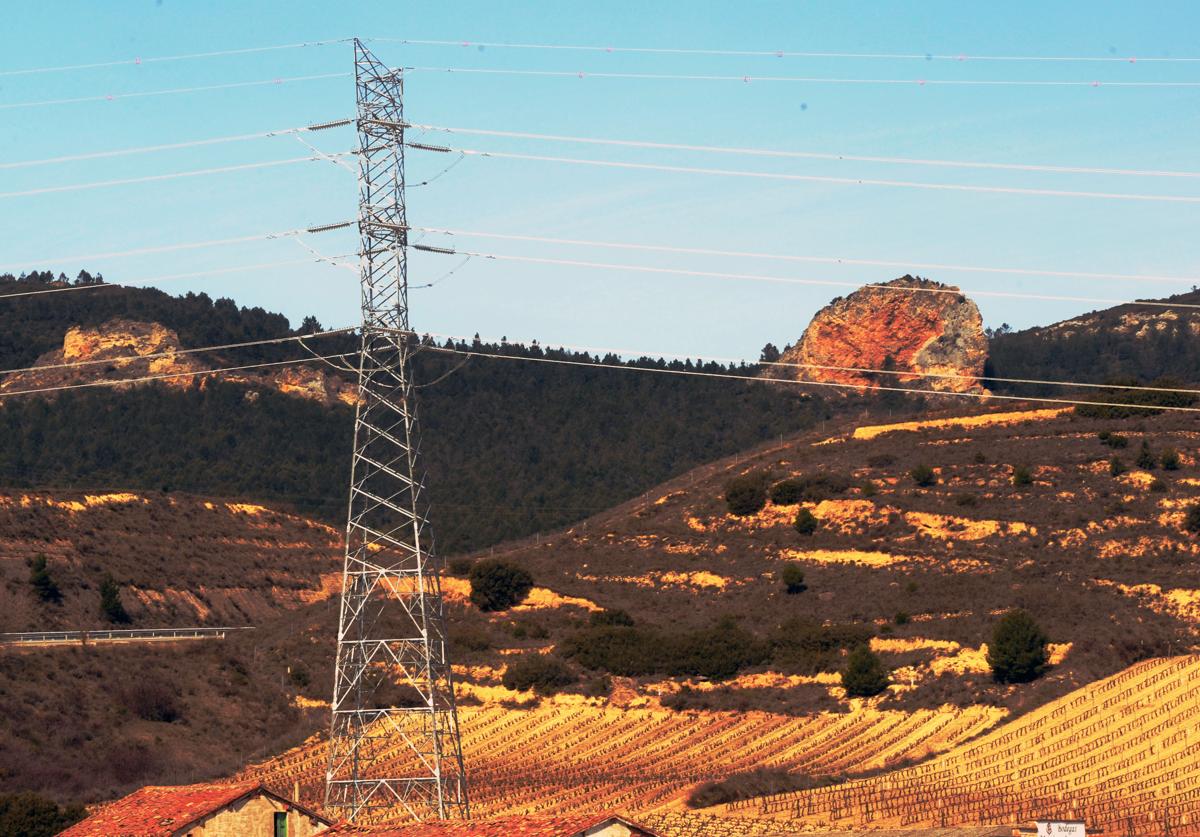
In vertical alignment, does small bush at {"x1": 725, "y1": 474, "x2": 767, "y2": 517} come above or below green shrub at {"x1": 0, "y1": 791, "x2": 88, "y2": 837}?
above

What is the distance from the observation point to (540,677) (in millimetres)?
82688

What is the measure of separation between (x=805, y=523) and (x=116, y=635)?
39.5 metres

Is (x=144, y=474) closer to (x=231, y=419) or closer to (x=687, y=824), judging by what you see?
(x=231, y=419)

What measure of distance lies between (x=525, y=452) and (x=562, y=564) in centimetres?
7134

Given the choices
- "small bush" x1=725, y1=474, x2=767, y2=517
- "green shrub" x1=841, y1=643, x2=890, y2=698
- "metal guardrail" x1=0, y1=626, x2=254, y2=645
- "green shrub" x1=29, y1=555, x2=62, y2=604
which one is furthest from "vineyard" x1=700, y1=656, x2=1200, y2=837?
"green shrub" x1=29, y1=555, x2=62, y2=604

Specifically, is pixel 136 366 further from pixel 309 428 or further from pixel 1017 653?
pixel 1017 653

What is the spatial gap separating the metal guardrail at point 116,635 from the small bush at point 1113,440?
5337 cm

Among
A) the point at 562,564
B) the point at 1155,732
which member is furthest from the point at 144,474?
the point at 1155,732

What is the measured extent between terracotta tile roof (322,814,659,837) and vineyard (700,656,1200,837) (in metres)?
14.4

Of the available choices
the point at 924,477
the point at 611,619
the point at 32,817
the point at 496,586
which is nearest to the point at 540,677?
the point at 611,619

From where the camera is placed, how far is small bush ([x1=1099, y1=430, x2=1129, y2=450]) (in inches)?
4313

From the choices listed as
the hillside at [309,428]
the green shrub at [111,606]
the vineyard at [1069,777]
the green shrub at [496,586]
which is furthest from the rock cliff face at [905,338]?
the vineyard at [1069,777]

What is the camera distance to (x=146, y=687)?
265 ft

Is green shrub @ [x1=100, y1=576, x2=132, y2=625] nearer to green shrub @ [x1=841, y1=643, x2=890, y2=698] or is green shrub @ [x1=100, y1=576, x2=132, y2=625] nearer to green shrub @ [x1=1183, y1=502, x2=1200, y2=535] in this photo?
green shrub @ [x1=841, y1=643, x2=890, y2=698]
